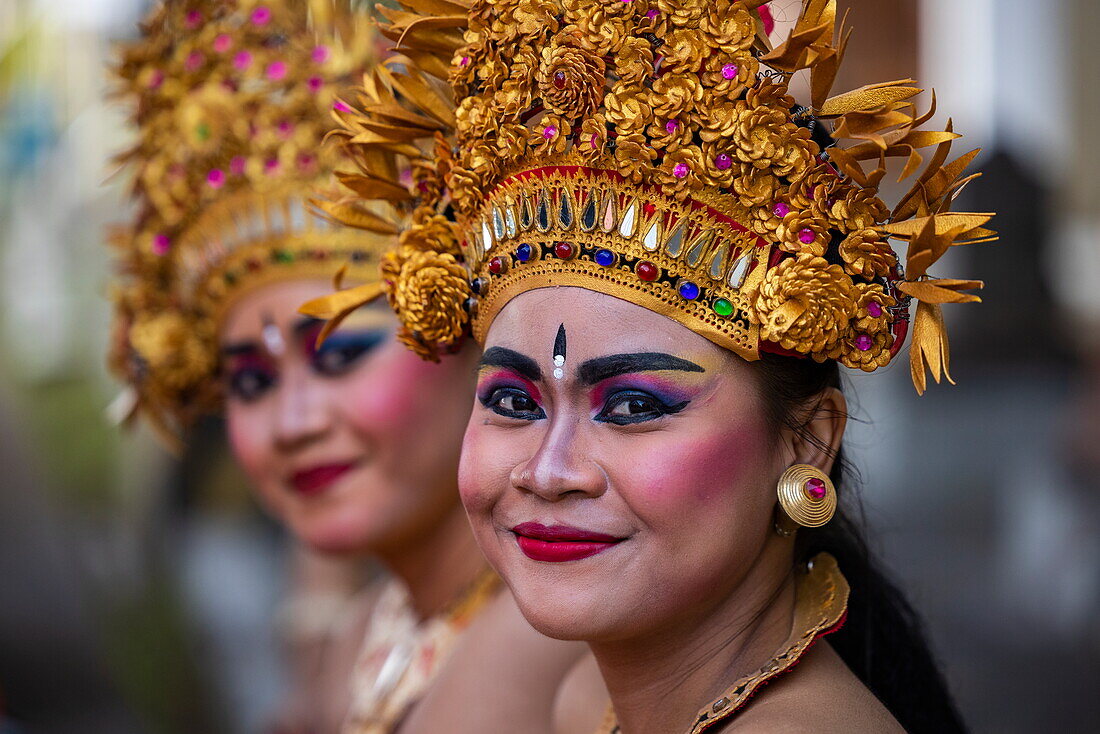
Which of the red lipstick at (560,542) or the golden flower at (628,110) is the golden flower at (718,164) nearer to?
the golden flower at (628,110)

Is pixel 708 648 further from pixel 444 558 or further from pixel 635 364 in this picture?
pixel 444 558

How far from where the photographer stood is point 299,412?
110 inches

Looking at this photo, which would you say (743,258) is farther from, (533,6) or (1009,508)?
(1009,508)

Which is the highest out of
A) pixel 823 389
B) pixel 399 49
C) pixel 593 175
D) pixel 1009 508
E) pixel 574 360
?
pixel 399 49

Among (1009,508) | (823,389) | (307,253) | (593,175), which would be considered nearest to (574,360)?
(593,175)

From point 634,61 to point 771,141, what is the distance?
0.76 feet

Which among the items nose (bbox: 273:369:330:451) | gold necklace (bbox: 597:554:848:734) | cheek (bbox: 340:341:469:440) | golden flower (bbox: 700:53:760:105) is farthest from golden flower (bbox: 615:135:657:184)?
nose (bbox: 273:369:330:451)

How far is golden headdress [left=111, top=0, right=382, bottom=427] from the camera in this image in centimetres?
285

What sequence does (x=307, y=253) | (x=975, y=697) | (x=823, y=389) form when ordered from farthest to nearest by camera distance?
(x=975, y=697), (x=307, y=253), (x=823, y=389)

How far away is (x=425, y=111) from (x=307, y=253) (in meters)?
0.93

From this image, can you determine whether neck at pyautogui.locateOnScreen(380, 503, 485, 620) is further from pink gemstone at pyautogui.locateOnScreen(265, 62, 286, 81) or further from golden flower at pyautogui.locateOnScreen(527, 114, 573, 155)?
golden flower at pyautogui.locateOnScreen(527, 114, 573, 155)

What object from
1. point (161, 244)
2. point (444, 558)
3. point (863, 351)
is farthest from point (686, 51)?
point (161, 244)

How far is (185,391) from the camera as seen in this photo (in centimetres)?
318

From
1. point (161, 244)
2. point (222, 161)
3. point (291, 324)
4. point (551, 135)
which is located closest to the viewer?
point (551, 135)
